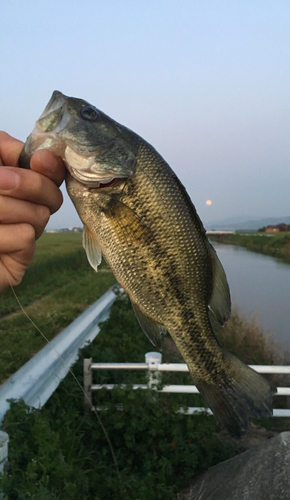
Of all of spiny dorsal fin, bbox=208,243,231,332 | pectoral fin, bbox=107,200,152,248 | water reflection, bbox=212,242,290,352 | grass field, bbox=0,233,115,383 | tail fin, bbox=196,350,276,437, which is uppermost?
pectoral fin, bbox=107,200,152,248

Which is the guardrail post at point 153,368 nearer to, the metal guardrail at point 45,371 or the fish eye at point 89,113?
the metal guardrail at point 45,371

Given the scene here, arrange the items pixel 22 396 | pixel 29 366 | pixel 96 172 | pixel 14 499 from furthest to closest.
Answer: pixel 29 366 → pixel 22 396 → pixel 14 499 → pixel 96 172

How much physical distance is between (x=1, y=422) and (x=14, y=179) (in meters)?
2.55

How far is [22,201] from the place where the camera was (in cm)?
193

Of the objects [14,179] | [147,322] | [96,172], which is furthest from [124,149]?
[147,322]

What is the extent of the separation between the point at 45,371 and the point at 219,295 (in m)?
2.79

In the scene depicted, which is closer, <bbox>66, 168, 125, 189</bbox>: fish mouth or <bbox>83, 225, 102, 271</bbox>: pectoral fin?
<bbox>66, 168, 125, 189</bbox>: fish mouth

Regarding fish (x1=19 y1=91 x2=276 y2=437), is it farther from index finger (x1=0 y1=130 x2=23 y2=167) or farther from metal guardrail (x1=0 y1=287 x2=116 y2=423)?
metal guardrail (x1=0 y1=287 x2=116 y2=423)

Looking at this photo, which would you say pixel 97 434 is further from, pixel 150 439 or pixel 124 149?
pixel 124 149

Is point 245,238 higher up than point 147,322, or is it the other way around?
point 147,322

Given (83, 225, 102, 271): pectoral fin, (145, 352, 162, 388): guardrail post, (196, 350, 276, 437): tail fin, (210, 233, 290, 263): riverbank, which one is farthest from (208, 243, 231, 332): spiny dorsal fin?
(210, 233, 290, 263): riverbank

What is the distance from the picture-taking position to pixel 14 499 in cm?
286

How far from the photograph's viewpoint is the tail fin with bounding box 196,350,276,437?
2.00 metres

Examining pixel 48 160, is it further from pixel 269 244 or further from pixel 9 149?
pixel 269 244
